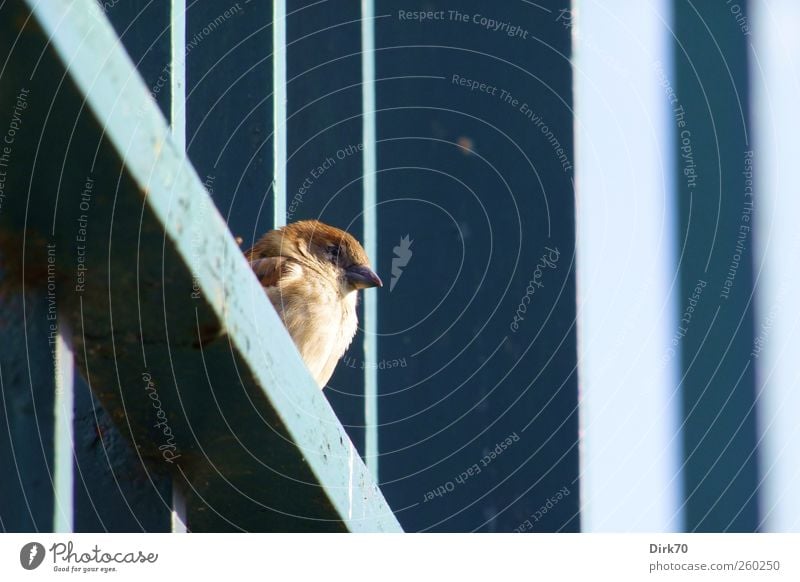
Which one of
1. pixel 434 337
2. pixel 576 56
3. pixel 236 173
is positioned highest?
pixel 576 56

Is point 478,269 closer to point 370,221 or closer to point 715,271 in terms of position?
point 370,221

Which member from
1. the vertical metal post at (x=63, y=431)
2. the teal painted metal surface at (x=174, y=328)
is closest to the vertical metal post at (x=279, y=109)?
the teal painted metal surface at (x=174, y=328)

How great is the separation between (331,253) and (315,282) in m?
0.27

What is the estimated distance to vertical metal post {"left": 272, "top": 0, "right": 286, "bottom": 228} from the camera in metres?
3.48

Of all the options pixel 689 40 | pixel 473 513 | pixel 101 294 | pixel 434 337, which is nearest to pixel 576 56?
pixel 689 40

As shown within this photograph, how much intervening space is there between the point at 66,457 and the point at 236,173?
79.4 inches

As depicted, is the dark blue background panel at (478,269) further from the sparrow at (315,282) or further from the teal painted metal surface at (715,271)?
the teal painted metal surface at (715,271)

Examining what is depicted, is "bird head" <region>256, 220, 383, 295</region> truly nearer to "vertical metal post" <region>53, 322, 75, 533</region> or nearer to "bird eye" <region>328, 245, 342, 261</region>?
"bird eye" <region>328, 245, 342, 261</region>

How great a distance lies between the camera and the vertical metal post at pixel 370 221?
448 centimetres

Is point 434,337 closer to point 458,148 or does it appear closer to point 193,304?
point 458,148

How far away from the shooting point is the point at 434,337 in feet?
15.3

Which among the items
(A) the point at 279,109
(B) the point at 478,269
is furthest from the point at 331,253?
(A) the point at 279,109

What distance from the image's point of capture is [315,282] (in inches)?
173

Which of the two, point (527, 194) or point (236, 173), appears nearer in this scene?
point (236, 173)
